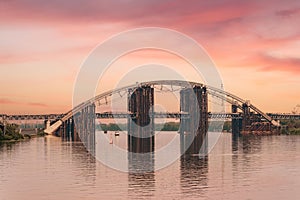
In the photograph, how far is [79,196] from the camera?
105 ft

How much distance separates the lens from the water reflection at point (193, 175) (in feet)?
112

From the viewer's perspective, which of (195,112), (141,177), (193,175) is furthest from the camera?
(195,112)

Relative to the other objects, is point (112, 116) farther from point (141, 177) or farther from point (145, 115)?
point (141, 177)

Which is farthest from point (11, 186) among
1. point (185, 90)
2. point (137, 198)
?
point (185, 90)

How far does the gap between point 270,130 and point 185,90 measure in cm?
3163

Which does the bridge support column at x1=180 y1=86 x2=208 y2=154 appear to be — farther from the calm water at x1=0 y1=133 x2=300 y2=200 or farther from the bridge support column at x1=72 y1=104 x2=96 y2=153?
the calm water at x1=0 y1=133 x2=300 y2=200

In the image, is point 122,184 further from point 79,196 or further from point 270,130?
point 270,130

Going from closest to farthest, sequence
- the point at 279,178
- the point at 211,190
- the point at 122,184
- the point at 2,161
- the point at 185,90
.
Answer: the point at 211,190, the point at 122,184, the point at 279,178, the point at 2,161, the point at 185,90

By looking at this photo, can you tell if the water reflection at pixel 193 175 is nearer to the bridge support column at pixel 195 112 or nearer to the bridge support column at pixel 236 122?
the bridge support column at pixel 195 112

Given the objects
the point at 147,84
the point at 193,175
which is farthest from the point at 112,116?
the point at 193,175

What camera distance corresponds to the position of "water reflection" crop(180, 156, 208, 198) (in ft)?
112

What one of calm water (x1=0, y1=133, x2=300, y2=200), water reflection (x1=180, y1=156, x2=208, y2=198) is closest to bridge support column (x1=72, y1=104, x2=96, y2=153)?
water reflection (x1=180, y1=156, x2=208, y2=198)

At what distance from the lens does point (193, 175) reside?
1634 inches

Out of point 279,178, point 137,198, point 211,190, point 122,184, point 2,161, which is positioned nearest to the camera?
point 137,198
